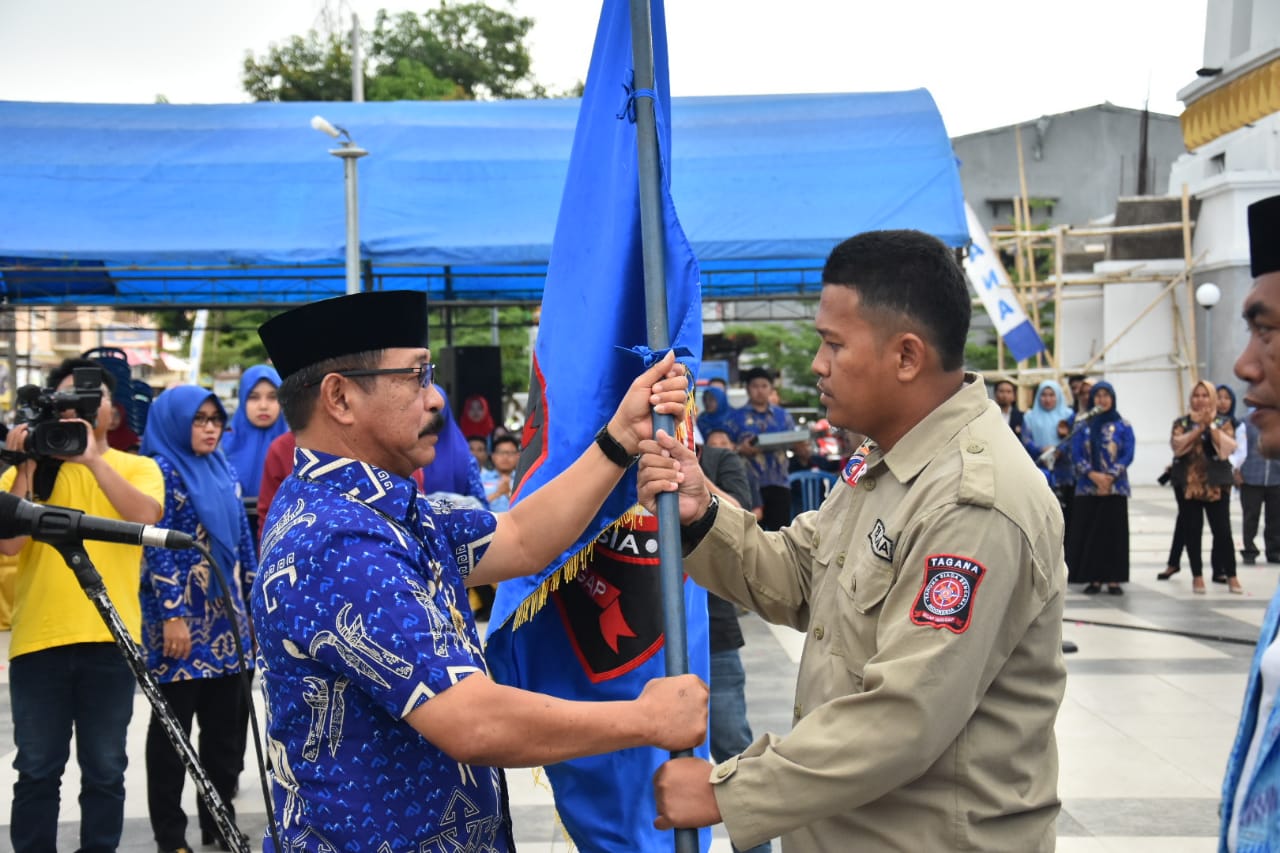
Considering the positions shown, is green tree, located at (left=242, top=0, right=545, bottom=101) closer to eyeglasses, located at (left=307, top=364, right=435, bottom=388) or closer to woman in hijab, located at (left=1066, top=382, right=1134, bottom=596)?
woman in hijab, located at (left=1066, top=382, right=1134, bottom=596)

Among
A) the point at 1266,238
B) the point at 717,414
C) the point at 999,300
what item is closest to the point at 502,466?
the point at 717,414

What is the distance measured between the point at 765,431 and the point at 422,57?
78.0ft

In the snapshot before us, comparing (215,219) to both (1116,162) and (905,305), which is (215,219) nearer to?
(905,305)

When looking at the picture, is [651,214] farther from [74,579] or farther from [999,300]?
[999,300]

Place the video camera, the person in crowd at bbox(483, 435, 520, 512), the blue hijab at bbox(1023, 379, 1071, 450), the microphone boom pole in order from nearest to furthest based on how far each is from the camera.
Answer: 1. the microphone boom pole
2. the video camera
3. the person in crowd at bbox(483, 435, 520, 512)
4. the blue hijab at bbox(1023, 379, 1071, 450)

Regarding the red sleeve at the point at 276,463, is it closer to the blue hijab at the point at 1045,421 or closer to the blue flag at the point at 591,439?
the blue flag at the point at 591,439

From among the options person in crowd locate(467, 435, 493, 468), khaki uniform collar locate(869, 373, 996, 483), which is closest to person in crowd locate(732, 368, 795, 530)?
person in crowd locate(467, 435, 493, 468)

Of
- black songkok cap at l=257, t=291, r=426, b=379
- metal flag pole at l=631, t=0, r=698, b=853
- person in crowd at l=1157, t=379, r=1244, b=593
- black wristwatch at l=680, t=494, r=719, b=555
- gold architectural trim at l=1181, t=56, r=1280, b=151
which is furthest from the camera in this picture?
gold architectural trim at l=1181, t=56, r=1280, b=151

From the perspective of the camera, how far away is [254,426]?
750 cm

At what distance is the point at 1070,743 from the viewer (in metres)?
6.20

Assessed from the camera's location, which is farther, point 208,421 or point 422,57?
point 422,57

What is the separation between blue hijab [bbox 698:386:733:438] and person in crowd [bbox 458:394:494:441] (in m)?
2.82

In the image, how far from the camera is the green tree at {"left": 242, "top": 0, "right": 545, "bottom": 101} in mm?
29438

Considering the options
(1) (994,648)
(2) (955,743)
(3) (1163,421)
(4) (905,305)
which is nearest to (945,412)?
(4) (905,305)
